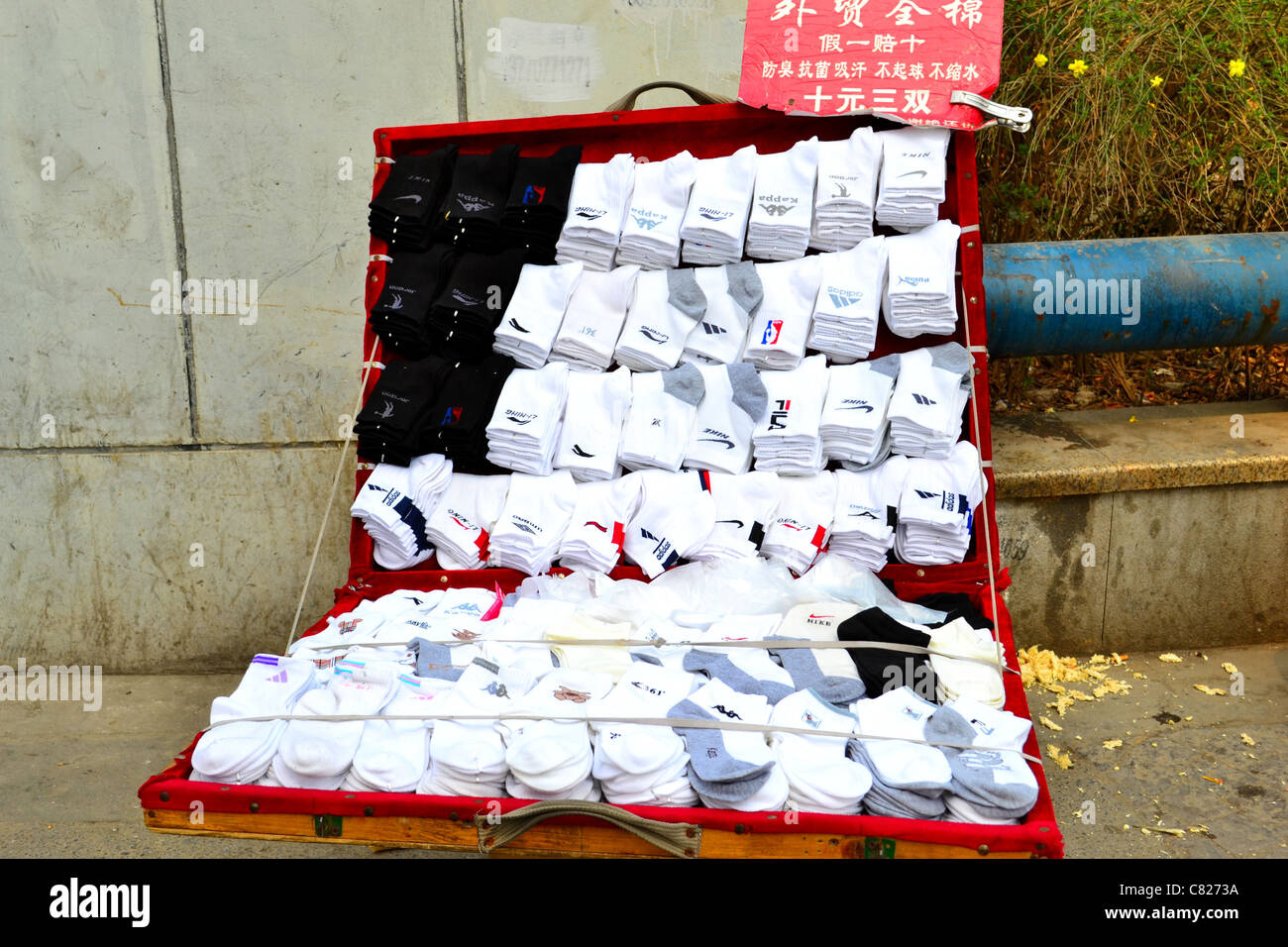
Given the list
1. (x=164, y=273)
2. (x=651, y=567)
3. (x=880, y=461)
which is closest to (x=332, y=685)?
(x=651, y=567)

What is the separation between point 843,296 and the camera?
4090 millimetres

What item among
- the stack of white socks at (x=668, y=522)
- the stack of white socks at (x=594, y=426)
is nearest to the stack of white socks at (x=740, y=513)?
the stack of white socks at (x=668, y=522)

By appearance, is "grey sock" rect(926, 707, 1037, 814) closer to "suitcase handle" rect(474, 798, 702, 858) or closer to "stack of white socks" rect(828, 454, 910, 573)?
"suitcase handle" rect(474, 798, 702, 858)

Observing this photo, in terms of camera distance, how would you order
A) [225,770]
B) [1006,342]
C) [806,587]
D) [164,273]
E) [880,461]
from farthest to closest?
[164,273] → [1006,342] → [880,461] → [806,587] → [225,770]

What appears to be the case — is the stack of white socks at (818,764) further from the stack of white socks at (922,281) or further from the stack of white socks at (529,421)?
the stack of white socks at (922,281)

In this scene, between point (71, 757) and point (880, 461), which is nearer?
point (880, 461)

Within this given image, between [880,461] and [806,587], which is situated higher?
[880,461]

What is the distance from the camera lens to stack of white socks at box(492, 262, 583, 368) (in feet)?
13.8

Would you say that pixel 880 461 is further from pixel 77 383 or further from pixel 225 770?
pixel 77 383

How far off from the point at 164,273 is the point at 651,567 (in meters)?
3.16

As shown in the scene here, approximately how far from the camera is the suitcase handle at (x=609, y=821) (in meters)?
2.70

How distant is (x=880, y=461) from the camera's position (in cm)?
410

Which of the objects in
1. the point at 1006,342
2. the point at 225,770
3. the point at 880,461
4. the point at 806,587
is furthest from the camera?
the point at 1006,342

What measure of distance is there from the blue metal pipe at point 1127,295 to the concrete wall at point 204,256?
5.67 ft
